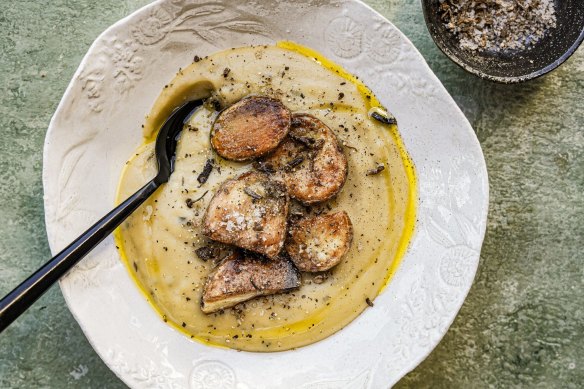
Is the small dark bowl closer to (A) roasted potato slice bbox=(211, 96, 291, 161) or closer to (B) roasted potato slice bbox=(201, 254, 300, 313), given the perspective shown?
(A) roasted potato slice bbox=(211, 96, 291, 161)


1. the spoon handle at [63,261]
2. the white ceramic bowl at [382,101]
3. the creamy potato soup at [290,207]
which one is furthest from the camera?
the creamy potato soup at [290,207]

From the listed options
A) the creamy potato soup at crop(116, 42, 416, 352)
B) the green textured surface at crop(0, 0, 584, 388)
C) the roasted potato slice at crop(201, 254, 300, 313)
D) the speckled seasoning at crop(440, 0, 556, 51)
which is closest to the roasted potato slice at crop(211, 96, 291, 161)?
the creamy potato soup at crop(116, 42, 416, 352)

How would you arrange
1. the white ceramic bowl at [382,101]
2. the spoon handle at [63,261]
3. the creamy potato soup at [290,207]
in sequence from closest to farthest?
the spoon handle at [63,261], the white ceramic bowl at [382,101], the creamy potato soup at [290,207]

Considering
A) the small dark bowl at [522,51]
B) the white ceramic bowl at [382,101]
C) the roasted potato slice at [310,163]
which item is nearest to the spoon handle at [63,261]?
the white ceramic bowl at [382,101]

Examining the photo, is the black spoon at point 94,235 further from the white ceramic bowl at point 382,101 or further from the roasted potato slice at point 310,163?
the roasted potato slice at point 310,163

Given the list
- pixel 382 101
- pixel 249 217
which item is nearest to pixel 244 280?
pixel 249 217
